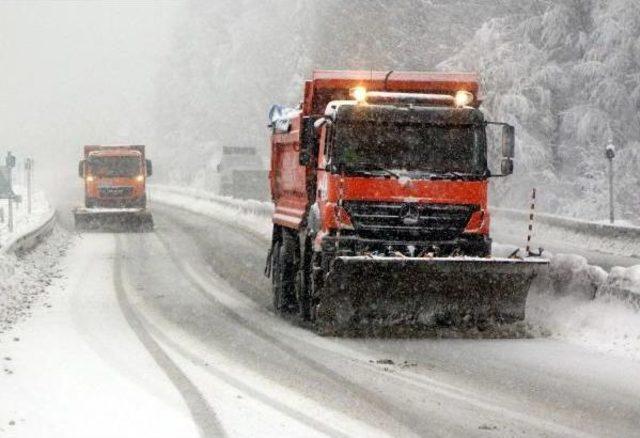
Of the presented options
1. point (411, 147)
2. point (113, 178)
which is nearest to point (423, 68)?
point (113, 178)

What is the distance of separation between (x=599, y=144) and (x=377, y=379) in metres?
29.5

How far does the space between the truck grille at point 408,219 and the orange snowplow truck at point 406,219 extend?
1cm

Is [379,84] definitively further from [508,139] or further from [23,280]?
[23,280]

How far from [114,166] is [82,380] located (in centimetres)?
2657

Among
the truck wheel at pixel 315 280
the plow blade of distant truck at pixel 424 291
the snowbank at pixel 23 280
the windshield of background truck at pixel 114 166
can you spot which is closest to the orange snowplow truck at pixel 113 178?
the windshield of background truck at pixel 114 166

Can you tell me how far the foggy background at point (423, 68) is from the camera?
36.1m

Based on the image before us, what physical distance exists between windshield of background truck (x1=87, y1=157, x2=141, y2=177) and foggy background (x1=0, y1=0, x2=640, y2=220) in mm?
11912

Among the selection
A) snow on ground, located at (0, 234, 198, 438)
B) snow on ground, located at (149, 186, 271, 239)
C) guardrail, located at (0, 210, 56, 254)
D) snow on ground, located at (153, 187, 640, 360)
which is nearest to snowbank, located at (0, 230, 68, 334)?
guardrail, located at (0, 210, 56, 254)

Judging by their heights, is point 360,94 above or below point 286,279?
above

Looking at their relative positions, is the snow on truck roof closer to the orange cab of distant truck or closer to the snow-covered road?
the snow-covered road

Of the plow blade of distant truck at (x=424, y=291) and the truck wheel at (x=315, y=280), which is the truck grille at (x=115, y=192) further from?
the plow blade of distant truck at (x=424, y=291)

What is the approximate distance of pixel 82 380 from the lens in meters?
9.36

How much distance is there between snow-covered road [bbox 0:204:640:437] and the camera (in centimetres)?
756

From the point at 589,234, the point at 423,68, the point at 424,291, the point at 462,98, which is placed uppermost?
the point at 423,68
